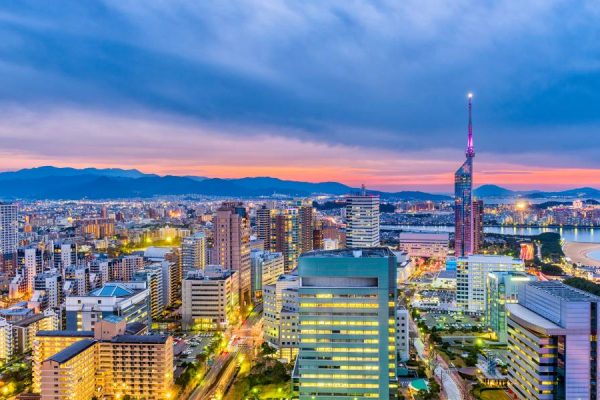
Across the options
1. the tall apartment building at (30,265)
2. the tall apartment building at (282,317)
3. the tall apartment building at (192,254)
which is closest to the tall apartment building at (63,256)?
the tall apartment building at (30,265)

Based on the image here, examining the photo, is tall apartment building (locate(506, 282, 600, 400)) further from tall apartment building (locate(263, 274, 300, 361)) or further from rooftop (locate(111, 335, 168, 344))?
rooftop (locate(111, 335, 168, 344))

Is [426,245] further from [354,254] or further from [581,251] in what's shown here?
[354,254]

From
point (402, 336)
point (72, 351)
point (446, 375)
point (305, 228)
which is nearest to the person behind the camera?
point (72, 351)

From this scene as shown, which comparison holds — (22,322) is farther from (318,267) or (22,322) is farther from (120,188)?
(120,188)

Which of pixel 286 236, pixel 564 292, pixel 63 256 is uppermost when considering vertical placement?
pixel 564 292

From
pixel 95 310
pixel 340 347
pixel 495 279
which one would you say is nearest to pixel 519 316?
pixel 340 347

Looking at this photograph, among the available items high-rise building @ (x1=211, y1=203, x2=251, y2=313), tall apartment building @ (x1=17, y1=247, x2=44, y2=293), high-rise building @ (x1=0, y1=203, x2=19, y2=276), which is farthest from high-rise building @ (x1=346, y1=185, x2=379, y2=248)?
high-rise building @ (x1=0, y1=203, x2=19, y2=276)

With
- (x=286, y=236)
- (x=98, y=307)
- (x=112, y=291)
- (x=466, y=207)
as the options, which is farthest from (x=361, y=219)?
(x=98, y=307)

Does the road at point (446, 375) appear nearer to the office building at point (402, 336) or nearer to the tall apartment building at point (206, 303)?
the office building at point (402, 336)
